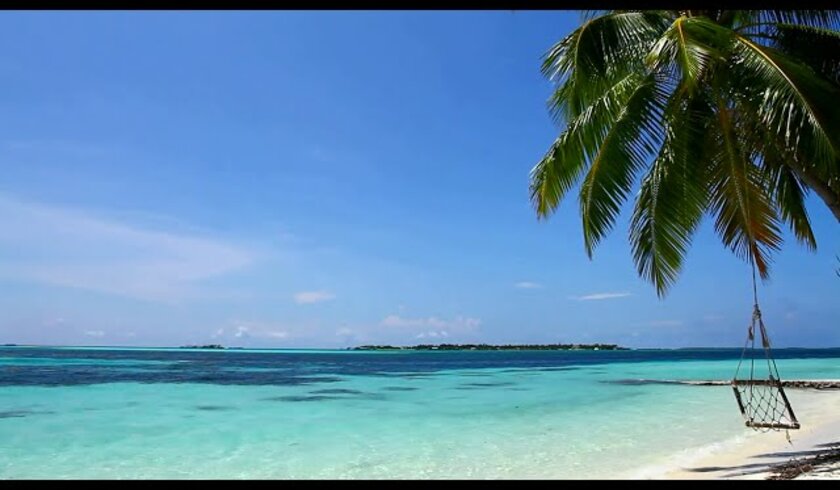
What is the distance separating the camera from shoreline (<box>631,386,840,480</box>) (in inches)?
252

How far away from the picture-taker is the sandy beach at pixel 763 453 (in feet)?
21.1

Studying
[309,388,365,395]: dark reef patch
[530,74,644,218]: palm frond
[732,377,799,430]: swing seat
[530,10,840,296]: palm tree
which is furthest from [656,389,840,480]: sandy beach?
[309,388,365,395]: dark reef patch

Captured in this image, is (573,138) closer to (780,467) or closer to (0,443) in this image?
(780,467)

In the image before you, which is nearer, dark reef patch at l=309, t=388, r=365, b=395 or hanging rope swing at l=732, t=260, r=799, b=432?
hanging rope swing at l=732, t=260, r=799, b=432

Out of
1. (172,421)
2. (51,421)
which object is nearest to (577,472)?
(172,421)

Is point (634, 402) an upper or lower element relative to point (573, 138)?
lower

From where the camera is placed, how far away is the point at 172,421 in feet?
43.4

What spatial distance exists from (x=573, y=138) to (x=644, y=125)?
2.63 ft

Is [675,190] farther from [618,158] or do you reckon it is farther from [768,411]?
[768,411]

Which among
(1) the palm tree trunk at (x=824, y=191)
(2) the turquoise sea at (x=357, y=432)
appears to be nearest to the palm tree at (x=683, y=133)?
(1) the palm tree trunk at (x=824, y=191)

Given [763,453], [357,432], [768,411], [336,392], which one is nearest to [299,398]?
[336,392]

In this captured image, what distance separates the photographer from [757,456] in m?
7.80

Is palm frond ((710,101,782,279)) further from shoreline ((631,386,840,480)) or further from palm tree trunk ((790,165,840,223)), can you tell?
shoreline ((631,386,840,480))

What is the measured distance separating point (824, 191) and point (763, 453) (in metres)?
3.81
